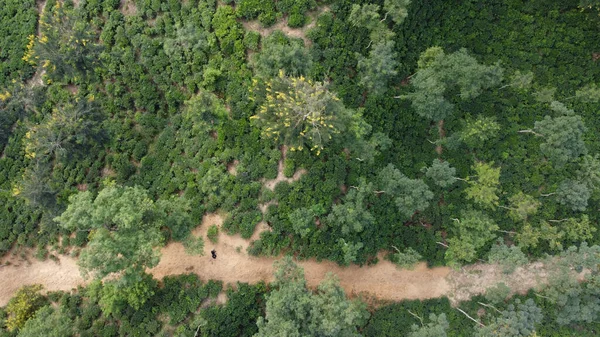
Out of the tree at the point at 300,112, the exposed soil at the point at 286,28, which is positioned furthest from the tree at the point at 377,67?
the exposed soil at the point at 286,28

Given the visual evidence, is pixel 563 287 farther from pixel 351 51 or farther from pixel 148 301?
pixel 148 301

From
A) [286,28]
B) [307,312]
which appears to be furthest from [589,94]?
[307,312]

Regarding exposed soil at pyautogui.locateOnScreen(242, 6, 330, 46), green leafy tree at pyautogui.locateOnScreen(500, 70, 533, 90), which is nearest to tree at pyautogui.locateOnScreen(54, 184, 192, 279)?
exposed soil at pyautogui.locateOnScreen(242, 6, 330, 46)

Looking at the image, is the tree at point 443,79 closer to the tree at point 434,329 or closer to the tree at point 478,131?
the tree at point 478,131

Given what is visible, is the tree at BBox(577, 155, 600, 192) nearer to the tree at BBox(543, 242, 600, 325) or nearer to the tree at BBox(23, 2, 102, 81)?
the tree at BBox(543, 242, 600, 325)

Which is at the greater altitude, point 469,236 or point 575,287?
point 469,236

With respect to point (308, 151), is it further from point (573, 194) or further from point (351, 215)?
point (573, 194)
